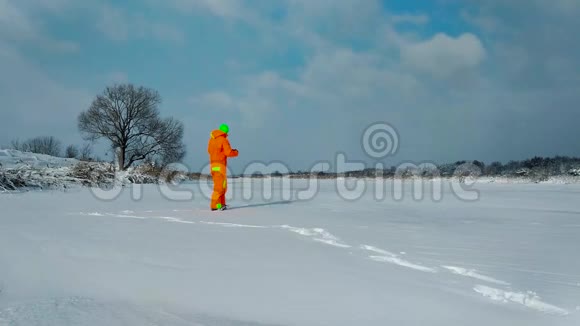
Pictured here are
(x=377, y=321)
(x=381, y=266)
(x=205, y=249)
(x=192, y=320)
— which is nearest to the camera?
(x=192, y=320)

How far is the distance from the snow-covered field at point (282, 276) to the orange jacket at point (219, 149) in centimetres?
282

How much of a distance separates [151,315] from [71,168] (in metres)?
11.1

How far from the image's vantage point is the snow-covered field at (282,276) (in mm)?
1689

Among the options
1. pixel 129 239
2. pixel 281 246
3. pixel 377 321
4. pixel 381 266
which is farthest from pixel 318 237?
pixel 377 321

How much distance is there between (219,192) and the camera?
20.7ft

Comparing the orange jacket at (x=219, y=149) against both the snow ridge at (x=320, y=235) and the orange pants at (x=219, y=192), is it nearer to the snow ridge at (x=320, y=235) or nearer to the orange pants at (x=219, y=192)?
the orange pants at (x=219, y=192)

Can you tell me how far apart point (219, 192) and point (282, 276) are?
4.21 metres

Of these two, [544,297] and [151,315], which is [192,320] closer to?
[151,315]

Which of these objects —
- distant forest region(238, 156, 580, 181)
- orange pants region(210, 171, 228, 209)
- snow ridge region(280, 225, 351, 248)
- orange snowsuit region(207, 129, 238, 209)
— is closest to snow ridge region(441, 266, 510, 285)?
snow ridge region(280, 225, 351, 248)

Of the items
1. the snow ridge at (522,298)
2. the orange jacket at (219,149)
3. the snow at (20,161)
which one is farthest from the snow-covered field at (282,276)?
the snow at (20,161)

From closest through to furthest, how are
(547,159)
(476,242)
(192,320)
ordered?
(192,320), (476,242), (547,159)

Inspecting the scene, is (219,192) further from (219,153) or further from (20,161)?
(20,161)

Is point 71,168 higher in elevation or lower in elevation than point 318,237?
higher

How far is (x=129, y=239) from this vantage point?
127 inches
